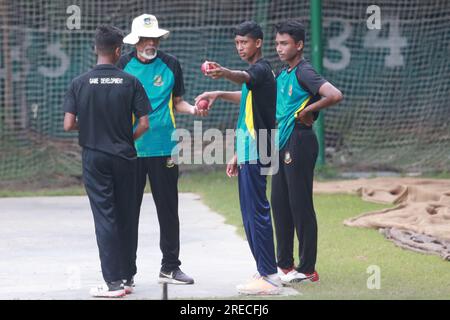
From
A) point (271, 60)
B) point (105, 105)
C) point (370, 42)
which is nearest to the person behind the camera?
point (105, 105)

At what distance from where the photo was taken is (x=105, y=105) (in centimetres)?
755

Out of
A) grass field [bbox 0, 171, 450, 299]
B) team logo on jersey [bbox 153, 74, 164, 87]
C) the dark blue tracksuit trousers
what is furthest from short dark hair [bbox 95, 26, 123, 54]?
grass field [bbox 0, 171, 450, 299]

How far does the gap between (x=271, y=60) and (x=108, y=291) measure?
10189 mm

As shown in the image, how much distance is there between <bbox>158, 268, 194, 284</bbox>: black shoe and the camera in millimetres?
8117

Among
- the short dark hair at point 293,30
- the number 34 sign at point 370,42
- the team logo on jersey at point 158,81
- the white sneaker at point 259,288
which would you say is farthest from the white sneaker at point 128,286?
the number 34 sign at point 370,42

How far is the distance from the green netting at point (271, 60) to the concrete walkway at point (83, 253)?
164 inches

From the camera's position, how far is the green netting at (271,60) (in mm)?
16688

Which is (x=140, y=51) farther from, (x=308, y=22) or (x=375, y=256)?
(x=308, y=22)

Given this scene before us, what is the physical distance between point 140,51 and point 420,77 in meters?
9.82

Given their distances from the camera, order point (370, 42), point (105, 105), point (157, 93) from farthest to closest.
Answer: point (370, 42) < point (157, 93) < point (105, 105)

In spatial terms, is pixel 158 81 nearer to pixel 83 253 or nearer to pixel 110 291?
pixel 110 291

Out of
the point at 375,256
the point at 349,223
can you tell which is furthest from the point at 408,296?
the point at 349,223

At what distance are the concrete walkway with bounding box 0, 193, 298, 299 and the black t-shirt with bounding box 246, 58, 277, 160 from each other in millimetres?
1182

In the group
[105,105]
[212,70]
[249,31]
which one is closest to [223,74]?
[212,70]
